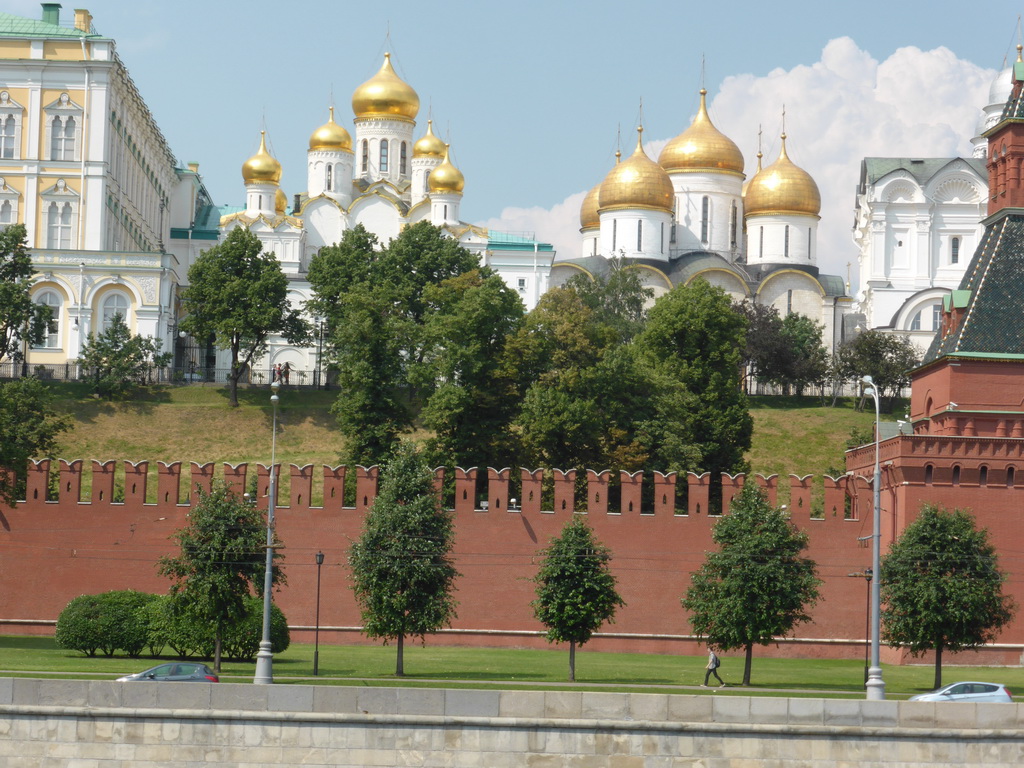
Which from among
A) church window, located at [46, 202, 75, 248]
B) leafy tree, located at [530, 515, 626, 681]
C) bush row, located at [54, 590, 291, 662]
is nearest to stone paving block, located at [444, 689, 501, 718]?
leafy tree, located at [530, 515, 626, 681]

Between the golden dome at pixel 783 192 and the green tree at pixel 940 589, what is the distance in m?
55.4

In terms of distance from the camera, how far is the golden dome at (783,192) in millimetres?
95000

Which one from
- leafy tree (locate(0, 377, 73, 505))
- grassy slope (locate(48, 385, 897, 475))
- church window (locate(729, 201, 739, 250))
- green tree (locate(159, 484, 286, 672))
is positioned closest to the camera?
green tree (locate(159, 484, 286, 672))

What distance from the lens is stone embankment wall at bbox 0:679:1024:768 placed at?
1162 inches

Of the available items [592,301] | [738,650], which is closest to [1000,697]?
[738,650]

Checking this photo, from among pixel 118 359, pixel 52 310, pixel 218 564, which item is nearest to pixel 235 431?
pixel 118 359

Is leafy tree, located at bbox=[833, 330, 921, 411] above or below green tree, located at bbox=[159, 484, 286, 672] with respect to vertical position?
above

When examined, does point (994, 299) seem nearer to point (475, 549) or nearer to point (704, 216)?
point (475, 549)

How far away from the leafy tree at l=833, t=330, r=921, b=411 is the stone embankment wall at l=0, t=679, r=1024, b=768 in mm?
47278

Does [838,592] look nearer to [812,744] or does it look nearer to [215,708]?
[812,744]

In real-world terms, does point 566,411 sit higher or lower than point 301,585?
higher

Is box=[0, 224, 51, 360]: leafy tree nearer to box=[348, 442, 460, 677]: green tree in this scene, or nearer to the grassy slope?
the grassy slope

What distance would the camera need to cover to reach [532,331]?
188ft

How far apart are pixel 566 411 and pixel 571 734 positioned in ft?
77.5
